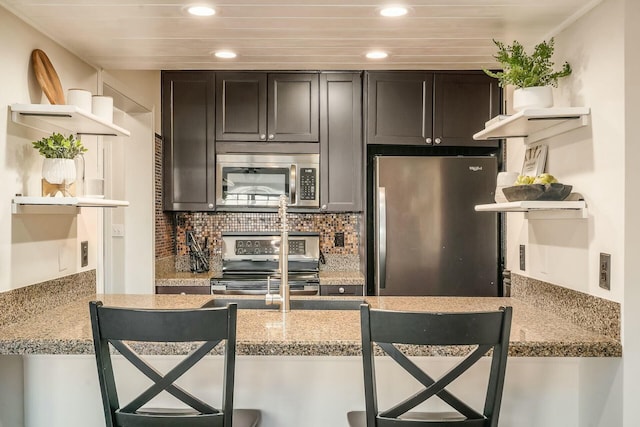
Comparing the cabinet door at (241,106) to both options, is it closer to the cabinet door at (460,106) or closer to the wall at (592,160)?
the cabinet door at (460,106)

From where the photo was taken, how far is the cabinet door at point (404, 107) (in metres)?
3.66

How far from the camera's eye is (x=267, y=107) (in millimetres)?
3738

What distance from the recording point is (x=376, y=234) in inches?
139

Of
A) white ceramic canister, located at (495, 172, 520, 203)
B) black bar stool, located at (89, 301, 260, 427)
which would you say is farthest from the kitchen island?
white ceramic canister, located at (495, 172, 520, 203)

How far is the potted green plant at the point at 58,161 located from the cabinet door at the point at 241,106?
1718mm

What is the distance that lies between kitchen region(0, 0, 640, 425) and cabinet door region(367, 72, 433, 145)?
3.93ft

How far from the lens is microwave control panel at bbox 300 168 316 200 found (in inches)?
148

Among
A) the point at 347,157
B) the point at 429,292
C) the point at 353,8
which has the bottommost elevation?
the point at 429,292

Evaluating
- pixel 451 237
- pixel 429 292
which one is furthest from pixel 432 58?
pixel 429 292

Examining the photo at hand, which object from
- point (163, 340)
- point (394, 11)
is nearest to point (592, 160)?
point (394, 11)

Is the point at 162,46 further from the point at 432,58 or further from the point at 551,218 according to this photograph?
the point at 551,218

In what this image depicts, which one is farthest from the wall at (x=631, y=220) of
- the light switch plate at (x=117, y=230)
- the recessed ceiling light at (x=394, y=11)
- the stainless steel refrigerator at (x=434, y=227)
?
the light switch plate at (x=117, y=230)

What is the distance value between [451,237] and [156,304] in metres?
2.03

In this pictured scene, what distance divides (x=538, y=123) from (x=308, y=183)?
1993 mm
